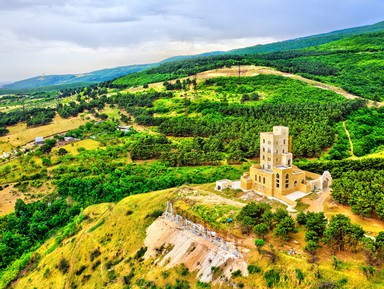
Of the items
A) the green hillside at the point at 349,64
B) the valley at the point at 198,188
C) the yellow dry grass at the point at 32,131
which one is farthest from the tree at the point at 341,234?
the green hillside at the point at 349,64

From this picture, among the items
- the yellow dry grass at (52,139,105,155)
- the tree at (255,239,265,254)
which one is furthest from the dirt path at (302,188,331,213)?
the yellow dry grass at (52,139,105,155)

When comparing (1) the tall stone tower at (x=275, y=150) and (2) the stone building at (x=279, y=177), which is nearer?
(2) the stone building at (x=279, y=177)

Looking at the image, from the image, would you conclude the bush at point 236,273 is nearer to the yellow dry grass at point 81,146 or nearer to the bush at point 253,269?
the bush at point 253,269

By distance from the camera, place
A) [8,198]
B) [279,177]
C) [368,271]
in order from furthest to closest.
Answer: [8,198], [279,177], [368,271]

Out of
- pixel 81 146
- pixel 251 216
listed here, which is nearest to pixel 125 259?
pixel 251 216

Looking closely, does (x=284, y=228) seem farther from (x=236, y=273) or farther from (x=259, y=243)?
(x=236, y=273)

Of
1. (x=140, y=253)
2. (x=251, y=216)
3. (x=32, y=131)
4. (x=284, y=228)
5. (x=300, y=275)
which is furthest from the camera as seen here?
(x=32, y=131)
